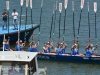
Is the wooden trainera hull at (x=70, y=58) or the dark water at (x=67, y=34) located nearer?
the dark water at (x=67, y=34)

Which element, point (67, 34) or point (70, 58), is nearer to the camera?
point (70, 58)

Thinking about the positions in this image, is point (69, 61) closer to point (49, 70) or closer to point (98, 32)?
point (49, 70)

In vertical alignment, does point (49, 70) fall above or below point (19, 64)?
below

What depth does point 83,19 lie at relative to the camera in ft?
160

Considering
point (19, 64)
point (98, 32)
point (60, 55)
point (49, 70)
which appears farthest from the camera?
point (98, 32)

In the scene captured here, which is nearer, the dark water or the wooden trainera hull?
the dark water

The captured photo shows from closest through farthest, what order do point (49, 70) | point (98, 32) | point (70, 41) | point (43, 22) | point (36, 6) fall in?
point (49, 70), point (70, 41), point (98, 32), point (43, 22), point (36, 6)

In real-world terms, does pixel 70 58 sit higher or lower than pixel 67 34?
lower

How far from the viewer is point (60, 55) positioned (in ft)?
100

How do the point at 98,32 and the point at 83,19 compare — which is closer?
the point at 98,32

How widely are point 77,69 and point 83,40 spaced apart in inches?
400

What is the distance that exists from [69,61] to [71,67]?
96 cm

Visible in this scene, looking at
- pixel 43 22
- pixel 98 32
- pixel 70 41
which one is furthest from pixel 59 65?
pixel 43 22

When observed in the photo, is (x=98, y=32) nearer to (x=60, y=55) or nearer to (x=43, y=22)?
(x=43, y=22)
